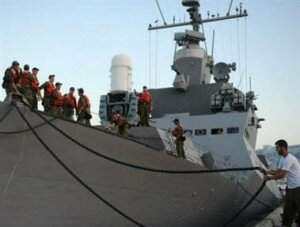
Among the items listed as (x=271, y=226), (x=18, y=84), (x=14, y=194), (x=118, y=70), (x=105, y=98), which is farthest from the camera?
(x=105, y=98)

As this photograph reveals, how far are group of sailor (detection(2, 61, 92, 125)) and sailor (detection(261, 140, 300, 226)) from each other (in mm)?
3547

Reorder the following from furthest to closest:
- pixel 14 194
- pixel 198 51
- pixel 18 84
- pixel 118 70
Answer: pixel 198 51 < pixel 118 70 < pixel 18 84 < pixel 14 194

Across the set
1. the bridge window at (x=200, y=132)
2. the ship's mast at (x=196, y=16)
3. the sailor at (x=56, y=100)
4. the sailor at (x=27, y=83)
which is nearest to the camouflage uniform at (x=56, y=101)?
→ the sailor at (x=56, y=100)

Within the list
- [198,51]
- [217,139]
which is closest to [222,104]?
[217,139]

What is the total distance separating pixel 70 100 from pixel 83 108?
1.06 feet

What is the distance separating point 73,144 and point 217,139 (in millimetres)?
6778

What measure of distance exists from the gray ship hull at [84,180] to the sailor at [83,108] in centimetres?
168

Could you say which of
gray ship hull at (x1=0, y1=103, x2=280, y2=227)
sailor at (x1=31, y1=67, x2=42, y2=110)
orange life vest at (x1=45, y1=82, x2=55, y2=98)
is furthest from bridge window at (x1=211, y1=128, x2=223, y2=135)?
sailor at (x1=31, y1=67, x2=42, y2=110)

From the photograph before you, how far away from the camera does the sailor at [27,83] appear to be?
22.6ft

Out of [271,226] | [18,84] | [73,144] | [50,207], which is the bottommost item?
[271,226]

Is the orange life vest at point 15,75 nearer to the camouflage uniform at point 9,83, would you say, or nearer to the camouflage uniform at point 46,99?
the camouflage uniform at point 9,83

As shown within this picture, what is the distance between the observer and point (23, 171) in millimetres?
6531

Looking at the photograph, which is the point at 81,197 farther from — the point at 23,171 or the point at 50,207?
the point at 23,171

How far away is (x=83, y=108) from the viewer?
8664 millimetres
